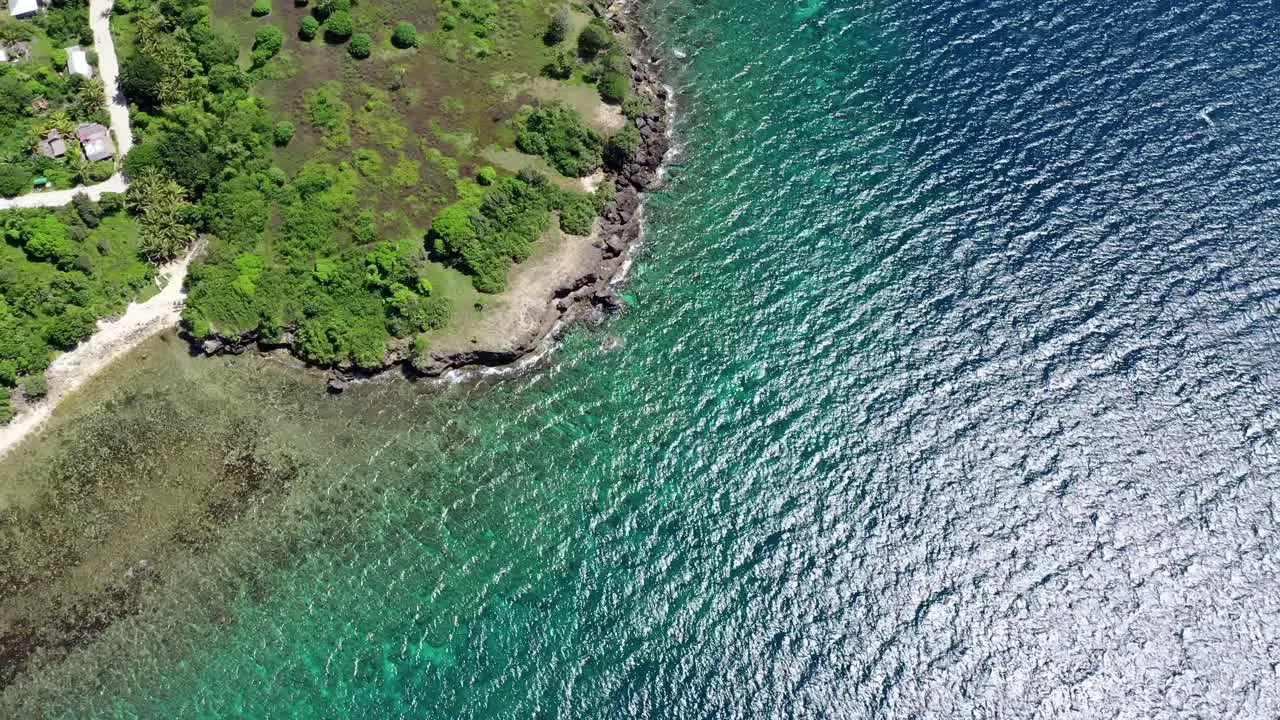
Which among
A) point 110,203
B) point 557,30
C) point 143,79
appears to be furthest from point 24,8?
point 557,30

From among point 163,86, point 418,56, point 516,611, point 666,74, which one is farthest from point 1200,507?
point 163,86

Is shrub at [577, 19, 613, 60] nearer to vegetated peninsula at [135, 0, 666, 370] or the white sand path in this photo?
vegetated peninsula at [135, 0, 666, 370]

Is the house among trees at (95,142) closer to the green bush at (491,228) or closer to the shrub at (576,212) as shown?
the green bush at (491,228)

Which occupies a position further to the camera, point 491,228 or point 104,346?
point 491,228

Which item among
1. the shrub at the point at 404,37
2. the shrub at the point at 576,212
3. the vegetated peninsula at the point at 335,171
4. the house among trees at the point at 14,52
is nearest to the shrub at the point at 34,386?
the vegetated peninsula at the point at 335,171

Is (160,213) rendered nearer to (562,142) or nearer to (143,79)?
(143,79)
